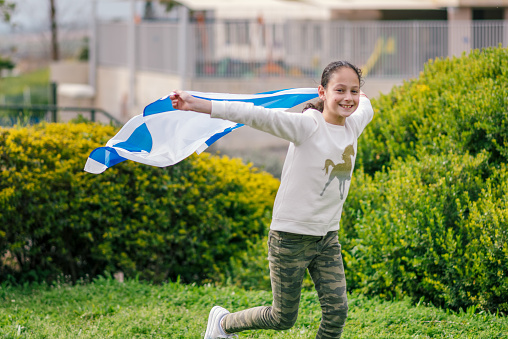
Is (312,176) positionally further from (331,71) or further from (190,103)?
(190,103)

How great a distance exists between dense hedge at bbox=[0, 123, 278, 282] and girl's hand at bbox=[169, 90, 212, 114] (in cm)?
284

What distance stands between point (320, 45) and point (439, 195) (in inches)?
431

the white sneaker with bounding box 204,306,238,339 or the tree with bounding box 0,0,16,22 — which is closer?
the white sneaker with bounding box 204,306,238,339

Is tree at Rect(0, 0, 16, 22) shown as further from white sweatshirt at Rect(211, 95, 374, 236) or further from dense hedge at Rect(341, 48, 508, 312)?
white sweatshirt at Rect(211, 95, 374, 236)

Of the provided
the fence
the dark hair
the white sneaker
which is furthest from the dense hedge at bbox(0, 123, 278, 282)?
the fence

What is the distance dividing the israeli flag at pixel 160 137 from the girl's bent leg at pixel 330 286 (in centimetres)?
114

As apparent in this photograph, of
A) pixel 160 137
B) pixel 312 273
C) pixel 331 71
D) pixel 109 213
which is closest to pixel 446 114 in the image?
pixel 331 71

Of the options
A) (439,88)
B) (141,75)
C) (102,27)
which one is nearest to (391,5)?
(141,75)

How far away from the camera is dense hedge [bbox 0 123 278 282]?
591 cm

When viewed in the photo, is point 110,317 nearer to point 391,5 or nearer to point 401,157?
point 401,157

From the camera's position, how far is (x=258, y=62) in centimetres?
1580

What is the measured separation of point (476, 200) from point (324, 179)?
219cm

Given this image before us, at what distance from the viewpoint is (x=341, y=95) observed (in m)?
3.75

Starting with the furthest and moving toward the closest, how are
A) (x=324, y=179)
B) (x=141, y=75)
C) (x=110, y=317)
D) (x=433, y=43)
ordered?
(x=141, y=75) < (x=433, y=43) < (x=110, y=317) < (x=324, y=179)
